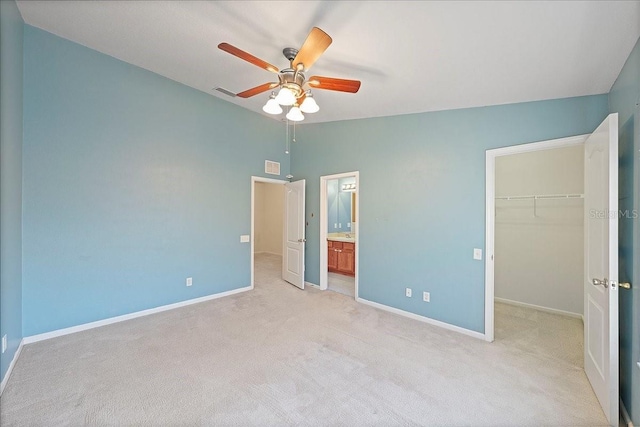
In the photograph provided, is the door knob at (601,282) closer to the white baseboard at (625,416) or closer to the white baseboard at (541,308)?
the white baseboard at (625,416)

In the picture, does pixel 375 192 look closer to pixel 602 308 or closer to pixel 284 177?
pixel 284 177

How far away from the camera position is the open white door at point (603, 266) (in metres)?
1.71

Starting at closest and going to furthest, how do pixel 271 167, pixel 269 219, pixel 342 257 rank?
pixel 271 167
pixel 342 257
pixel 269 219

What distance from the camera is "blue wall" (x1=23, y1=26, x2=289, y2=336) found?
2.72m

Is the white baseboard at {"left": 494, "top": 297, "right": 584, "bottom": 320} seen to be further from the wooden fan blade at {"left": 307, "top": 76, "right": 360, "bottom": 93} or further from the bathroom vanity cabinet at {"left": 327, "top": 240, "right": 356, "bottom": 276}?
the wooden fan blade at {"left": 307, "top": 76, "right": 360, "bottom": 93}

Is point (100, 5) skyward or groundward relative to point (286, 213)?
skyward

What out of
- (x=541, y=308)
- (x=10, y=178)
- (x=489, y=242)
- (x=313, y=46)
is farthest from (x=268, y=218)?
(x=313, y=46)

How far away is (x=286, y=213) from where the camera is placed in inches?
208

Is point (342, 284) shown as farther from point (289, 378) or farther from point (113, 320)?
point (113, 320)

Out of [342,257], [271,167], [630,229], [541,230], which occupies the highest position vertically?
[271,167]

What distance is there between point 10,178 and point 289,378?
2.98m

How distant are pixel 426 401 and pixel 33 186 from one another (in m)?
4.19

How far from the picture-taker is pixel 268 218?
29.6 feet

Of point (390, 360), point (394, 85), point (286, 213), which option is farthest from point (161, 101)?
point (390, 360)
